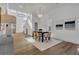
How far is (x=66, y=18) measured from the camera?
8.62ft

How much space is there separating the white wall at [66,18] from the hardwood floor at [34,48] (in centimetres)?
14

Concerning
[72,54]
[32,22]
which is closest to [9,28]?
[32,22]

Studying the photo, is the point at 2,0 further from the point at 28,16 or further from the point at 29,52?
the point at 29,52

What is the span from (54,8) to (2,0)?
1.20 m

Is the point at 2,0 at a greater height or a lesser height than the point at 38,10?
greater

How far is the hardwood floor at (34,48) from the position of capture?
260 centimetres

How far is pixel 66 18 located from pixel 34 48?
1.02m

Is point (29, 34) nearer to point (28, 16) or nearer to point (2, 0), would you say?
point (28, 16)

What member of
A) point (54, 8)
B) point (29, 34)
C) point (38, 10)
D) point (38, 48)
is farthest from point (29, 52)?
point (54, 8)

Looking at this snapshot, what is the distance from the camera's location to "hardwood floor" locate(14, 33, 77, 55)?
8.52 feet

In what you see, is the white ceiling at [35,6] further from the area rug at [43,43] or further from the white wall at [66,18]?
the area rug at [43,43]

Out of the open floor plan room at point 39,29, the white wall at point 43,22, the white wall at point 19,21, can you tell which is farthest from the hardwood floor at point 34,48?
the white wall at point 43,22

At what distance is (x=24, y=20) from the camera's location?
2.68m
